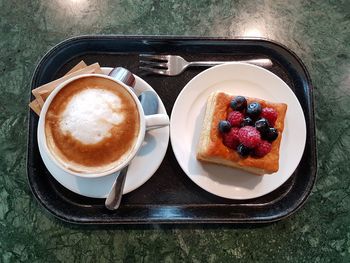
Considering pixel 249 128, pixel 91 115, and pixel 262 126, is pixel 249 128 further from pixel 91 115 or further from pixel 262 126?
pixel 91 115

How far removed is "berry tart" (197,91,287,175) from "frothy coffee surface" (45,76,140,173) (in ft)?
0.94

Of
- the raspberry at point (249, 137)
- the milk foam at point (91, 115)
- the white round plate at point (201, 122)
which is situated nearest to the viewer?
the milk foam at point (91, 115)

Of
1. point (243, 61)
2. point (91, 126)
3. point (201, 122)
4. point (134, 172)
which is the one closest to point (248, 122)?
point (201, 122)

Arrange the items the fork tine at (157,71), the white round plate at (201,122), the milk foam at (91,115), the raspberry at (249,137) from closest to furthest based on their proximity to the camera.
Answer: the milk foam at (91,115) < the raspberry at (249,137) < the white round plate at (201,122) < the fork tine at (157,71)

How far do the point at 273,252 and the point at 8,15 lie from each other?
1.35m

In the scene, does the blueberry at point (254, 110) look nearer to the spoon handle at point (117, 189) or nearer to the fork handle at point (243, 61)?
the fork handle at point (243, 61)

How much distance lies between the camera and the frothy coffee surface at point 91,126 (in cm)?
120

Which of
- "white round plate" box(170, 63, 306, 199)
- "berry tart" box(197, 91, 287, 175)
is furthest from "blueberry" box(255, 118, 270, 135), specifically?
"white round plate" box(170, 63, 306, 199)

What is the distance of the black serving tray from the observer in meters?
1.39

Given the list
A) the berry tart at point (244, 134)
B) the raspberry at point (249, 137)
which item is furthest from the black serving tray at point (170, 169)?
the raspberry at point (249, 137)

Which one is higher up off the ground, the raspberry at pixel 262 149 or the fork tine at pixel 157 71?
the fork tine at pixel 157 71

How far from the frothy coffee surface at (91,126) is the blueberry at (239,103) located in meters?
0.34

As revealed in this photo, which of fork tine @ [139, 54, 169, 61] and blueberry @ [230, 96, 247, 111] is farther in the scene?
fork tine @ [139, 54, 169, 61]

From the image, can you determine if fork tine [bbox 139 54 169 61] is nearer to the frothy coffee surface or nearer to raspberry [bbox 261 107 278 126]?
the frothy coffee surface
